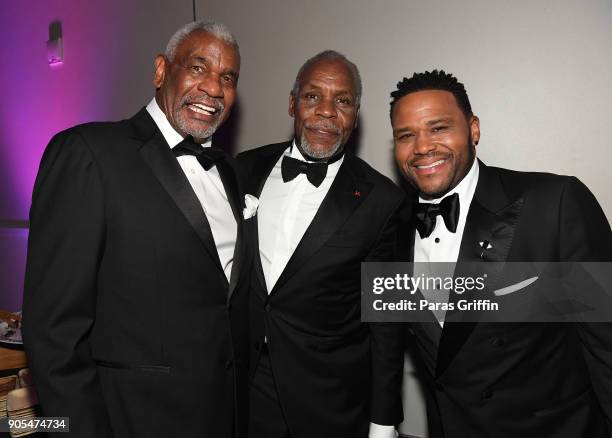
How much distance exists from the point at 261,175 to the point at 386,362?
1.17 meters

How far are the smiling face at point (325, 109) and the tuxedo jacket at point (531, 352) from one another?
85 centimetres

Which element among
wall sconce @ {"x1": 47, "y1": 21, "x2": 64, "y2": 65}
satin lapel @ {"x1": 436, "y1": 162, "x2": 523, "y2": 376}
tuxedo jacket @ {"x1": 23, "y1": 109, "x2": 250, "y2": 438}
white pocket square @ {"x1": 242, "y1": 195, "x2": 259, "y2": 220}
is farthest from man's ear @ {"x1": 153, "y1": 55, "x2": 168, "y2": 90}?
wall sconce @ {"x1": 47, "y1": 21, "x2": 64, "y2": 65}

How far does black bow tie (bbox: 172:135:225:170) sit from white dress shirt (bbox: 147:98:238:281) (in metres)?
0.05

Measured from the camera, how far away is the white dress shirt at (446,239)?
196cm

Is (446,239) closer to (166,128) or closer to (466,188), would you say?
(466,188)

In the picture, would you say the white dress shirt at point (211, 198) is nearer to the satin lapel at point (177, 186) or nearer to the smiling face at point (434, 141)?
the satin lapel at point (177, 186)

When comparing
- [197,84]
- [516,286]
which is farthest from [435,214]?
[197,84]

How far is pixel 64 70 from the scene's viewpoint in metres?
4.61

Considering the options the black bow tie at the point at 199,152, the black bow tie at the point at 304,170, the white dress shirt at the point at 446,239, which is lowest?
the white dress shirt at the point at 446,239

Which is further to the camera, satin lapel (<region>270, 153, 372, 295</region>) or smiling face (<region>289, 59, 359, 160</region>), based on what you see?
smiling face (<region>289, 59, 359, 160</region>)

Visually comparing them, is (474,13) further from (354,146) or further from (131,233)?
(131,233)

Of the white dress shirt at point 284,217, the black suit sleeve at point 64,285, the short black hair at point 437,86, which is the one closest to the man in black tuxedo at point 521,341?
the short black hair at point 437,86

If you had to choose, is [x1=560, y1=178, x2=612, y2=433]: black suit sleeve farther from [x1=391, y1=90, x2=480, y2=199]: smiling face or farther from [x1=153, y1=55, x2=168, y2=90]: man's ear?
[x1=153, y1=55, x2=168, y2=90]: man's ear

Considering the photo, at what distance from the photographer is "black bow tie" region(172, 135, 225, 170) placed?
171 centimetres
